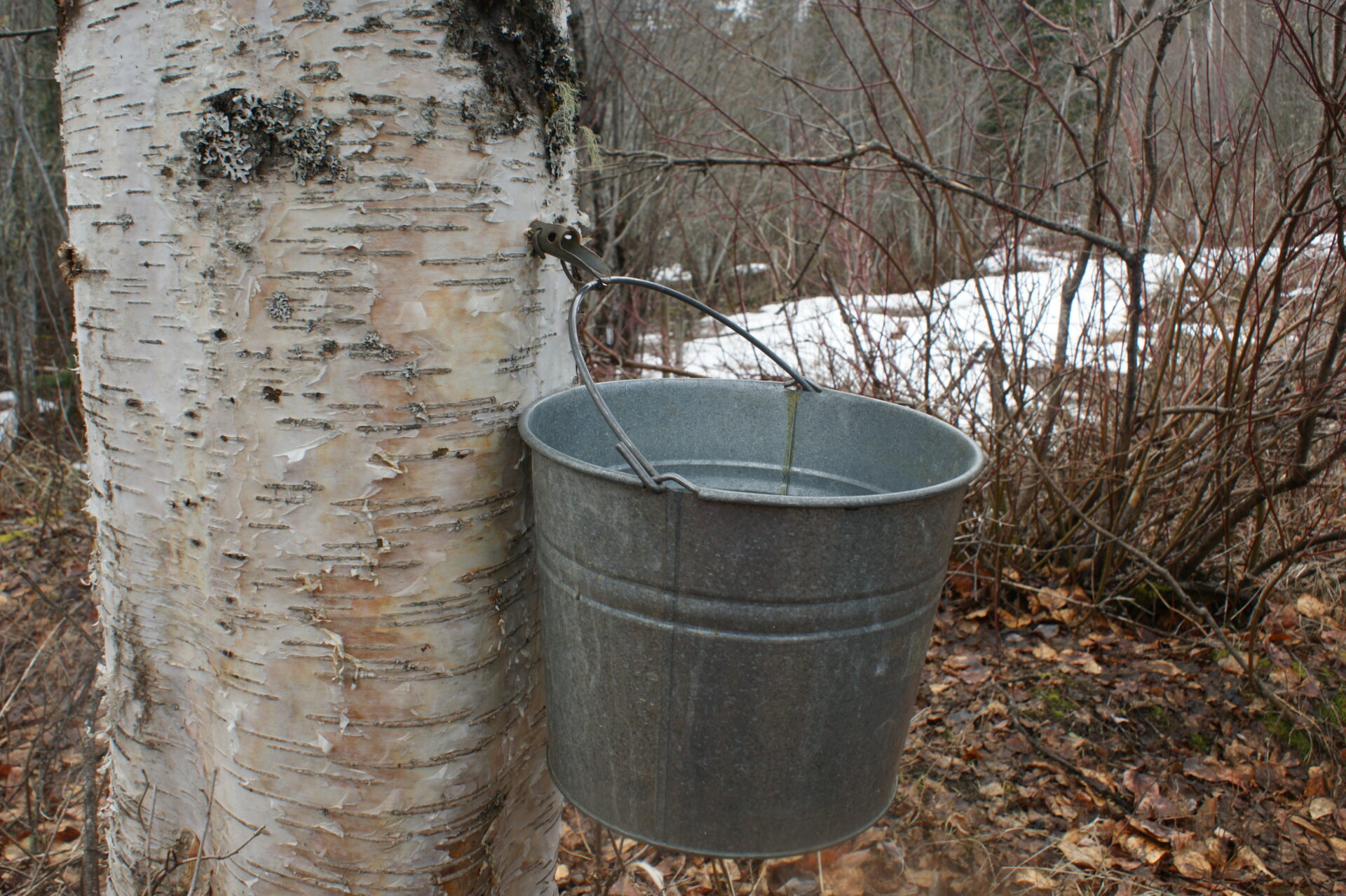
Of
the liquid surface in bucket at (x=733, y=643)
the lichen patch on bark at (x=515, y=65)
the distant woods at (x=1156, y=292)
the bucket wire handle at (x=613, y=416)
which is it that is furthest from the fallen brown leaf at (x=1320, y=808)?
the lichen patch on bark at (x=515, y=65)

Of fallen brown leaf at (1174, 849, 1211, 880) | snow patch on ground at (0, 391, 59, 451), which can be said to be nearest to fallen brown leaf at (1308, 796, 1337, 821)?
fallen brown leaf at (1174, 849, 1211, 880)

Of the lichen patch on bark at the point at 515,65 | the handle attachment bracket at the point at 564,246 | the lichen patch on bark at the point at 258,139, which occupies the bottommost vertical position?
the handle attachment bracket at the point at 564,246

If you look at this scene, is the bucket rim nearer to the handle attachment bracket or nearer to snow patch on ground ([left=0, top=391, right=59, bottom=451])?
the handle attachment bracket

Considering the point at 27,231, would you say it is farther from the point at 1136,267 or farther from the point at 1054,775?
the point at 1054,775

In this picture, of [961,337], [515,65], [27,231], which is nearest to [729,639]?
[515,65]

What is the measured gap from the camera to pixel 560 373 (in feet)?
4.70

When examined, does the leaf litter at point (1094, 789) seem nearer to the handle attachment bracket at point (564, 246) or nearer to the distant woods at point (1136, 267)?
the distant woods at point (1136, 267)

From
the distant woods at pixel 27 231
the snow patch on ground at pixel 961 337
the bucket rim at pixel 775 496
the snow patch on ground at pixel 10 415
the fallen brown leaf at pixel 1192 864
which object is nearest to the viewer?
the bucket rim at pixel 775 496

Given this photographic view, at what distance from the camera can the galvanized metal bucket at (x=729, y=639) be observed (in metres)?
1.09

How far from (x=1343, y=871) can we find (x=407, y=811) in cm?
212

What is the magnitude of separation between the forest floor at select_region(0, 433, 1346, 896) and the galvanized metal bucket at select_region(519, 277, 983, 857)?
2.47ft

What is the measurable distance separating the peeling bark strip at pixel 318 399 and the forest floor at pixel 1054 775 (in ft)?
1.56

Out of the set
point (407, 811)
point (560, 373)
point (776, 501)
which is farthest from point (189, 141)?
point (407, 811)

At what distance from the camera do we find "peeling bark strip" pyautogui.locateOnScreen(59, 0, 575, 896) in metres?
1.12
